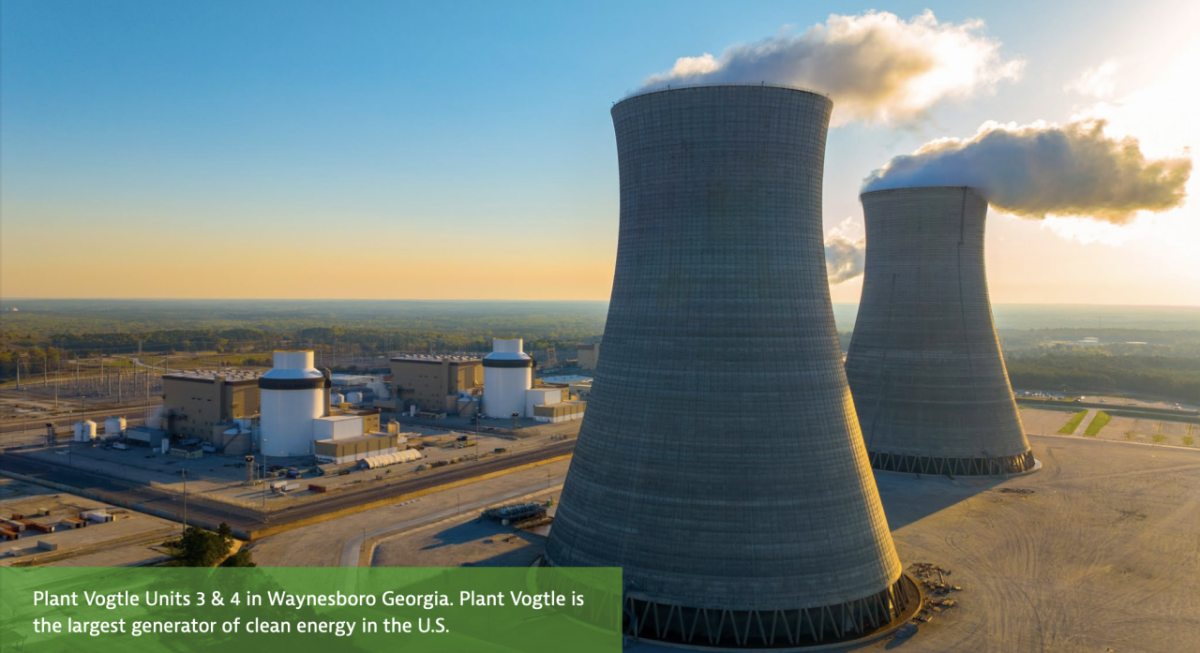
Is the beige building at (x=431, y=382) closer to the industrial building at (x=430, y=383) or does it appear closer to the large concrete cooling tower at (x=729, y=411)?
the industrial building at (x=430, y=383)

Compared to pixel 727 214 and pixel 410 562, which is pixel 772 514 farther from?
pixel 410 562

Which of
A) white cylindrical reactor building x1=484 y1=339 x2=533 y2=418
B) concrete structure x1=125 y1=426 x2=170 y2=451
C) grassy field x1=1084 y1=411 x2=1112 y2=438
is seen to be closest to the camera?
concrete structure x1=125 y1=426 x2=170 y2=451

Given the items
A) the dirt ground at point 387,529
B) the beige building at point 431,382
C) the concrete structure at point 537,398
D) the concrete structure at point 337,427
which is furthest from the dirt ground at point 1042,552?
the beige building at point 431,382

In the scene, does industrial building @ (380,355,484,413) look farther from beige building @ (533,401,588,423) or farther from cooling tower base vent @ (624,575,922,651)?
cooling tower base vent @ (624,575,922,651)

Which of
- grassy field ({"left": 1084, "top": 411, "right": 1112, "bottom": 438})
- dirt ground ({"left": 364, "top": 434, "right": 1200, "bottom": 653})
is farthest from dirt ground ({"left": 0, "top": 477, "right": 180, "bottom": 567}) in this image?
grassy field ({"left": 1084, "top": 411, "right": 1112, "bottom": 438})

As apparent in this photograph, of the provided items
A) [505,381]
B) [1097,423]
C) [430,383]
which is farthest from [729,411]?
[1097,423]

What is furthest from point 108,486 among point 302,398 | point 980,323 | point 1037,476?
point 1037,476
